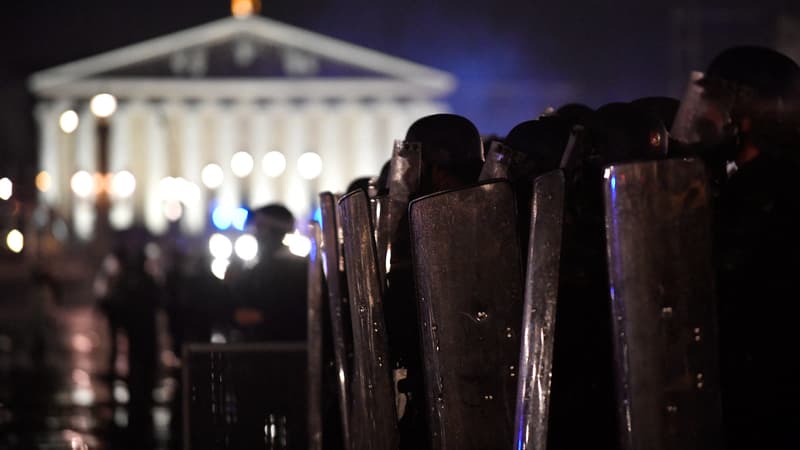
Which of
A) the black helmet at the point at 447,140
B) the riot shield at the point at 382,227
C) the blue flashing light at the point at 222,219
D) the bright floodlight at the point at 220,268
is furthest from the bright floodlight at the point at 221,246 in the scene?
the riot shield at the point at 382,227

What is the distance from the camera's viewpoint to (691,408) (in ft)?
7.88

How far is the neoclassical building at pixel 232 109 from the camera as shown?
54938mm

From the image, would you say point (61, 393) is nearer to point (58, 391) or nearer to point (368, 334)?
point (58, 391)

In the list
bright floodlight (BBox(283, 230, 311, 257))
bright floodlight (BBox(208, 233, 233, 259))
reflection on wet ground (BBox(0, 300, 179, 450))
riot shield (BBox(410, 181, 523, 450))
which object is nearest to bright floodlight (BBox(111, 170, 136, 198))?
reflection on wet ground (BBox(0, 300, 179, 450))

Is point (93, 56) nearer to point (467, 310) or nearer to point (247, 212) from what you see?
point (247, 212)

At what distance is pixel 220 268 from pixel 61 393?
19.5 feet

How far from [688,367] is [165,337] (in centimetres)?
1956

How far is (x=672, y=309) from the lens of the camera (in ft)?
7.91

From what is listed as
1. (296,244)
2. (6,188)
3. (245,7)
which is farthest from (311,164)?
(296,244)

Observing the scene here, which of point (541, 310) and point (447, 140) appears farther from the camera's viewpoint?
point (447, 140)

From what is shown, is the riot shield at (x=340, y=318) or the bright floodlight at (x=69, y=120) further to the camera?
the bright floodlight at (x=69, y=120)

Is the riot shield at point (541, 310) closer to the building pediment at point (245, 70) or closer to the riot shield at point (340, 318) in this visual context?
the riot shield at point (340, 318)

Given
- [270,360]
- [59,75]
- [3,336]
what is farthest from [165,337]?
[59,75]

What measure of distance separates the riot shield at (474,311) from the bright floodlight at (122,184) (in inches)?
1490
